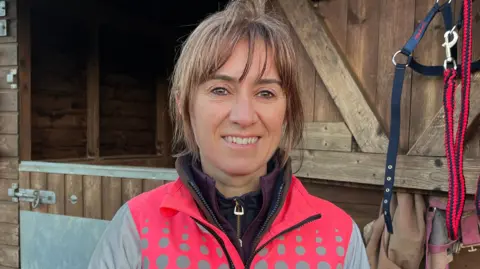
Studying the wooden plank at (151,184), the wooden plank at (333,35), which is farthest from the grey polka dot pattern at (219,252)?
the wooden plank at (151,184)

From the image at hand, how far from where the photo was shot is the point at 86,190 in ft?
10.3

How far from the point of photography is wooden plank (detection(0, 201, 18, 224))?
3.37m

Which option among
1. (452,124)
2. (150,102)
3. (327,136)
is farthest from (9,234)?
(452,124)

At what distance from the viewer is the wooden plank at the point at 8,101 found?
332 centimetres

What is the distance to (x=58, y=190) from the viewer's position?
3217mm

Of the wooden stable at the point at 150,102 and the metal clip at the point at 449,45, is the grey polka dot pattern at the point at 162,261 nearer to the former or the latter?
the metal clip at the point at 449,45

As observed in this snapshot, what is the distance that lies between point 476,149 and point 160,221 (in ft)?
5.54

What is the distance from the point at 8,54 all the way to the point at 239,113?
2873 millimetres

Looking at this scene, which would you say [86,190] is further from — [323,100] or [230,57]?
[230,57]

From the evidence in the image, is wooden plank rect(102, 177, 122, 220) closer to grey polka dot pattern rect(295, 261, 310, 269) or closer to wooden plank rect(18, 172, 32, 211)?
wooden plank rect(18, 172, 32, 211)

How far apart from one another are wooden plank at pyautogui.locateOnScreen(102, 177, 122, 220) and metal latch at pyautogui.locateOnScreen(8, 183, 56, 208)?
0.44 meters

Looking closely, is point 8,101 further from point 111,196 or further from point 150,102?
point 150,102

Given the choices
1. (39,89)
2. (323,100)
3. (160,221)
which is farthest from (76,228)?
(160,221)

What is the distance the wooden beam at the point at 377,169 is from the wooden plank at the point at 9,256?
2.31 meters
